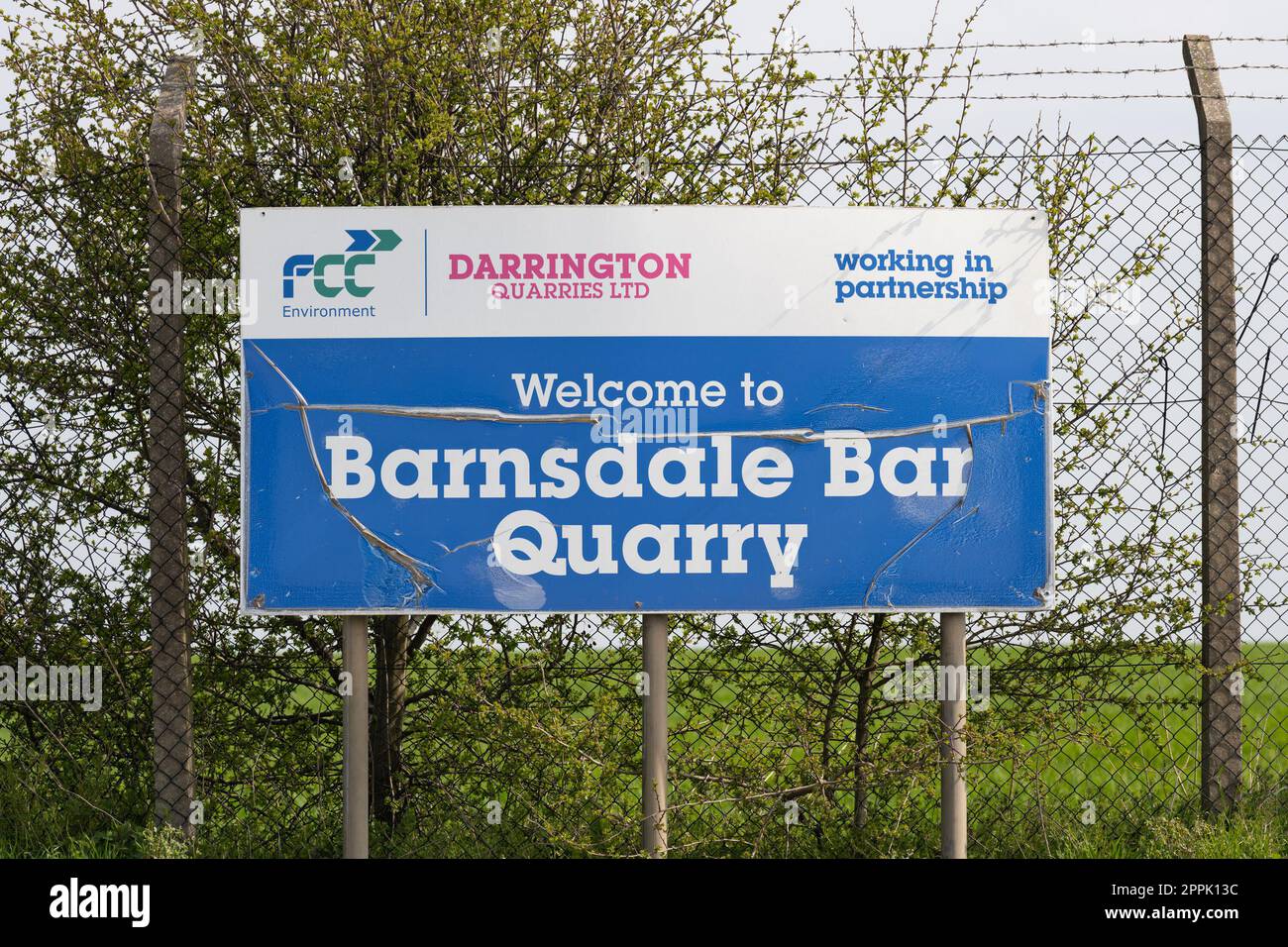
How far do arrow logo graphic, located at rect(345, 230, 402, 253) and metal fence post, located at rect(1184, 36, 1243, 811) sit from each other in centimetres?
315

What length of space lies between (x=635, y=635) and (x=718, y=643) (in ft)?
1.09

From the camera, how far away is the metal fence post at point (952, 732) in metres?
4.34

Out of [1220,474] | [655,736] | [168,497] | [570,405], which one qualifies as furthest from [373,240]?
[1220,474]

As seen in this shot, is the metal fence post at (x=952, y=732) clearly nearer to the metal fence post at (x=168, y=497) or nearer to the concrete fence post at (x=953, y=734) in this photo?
the concrete fence post at (x=953, y=734)

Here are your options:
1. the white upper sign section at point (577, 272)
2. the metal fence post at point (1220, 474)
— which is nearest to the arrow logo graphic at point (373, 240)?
the white upper sign section at point (577, 272)

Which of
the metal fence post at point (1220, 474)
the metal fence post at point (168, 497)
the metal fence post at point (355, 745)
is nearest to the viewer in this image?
the metal fence post at point (355, 745)

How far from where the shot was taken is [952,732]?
436 cm

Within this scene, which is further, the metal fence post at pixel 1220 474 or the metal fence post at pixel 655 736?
the metal fence post at pixel 1220 474

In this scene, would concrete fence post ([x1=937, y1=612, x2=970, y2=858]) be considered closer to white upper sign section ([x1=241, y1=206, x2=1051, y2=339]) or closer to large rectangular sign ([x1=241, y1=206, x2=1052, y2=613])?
large rectangular sign ([x1=241, y1=206, x2=1052, y2=613])

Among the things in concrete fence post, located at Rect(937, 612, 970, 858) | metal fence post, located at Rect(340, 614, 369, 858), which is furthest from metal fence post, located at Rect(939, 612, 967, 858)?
metal fence post, located at Rect(340, 614, 369, 858)

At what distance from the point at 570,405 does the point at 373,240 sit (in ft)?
2.94

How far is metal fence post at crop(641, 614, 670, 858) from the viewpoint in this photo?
4.30 metres

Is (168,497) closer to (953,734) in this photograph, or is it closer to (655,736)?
(655,736)

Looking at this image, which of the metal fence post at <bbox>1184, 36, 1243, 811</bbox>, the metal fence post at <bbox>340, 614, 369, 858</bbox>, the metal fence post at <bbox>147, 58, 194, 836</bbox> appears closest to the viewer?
the metal fence post at <bbox>340, 614, 369, 858</bbox>
